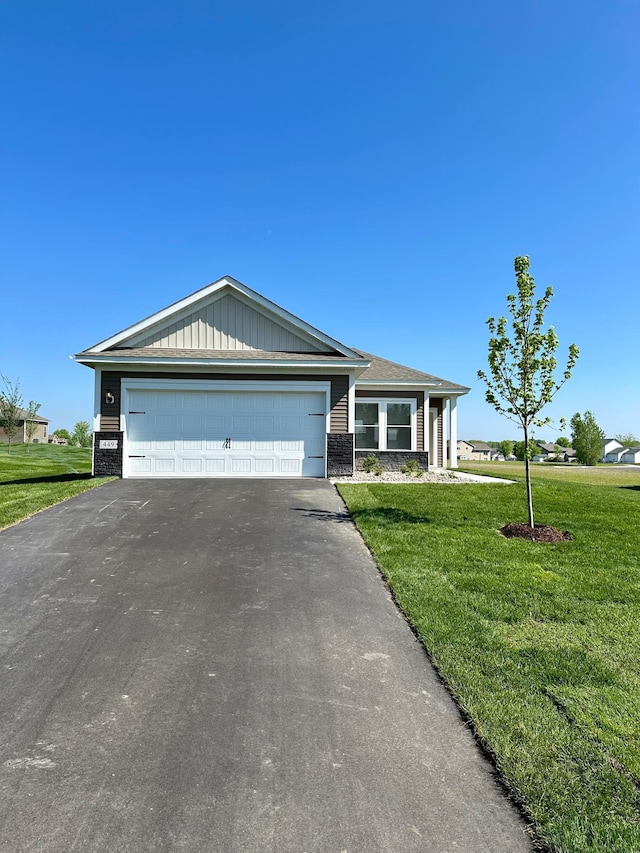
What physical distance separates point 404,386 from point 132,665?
1478cm

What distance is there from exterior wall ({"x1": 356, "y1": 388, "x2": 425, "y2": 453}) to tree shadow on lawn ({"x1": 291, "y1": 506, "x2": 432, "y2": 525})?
855 cm

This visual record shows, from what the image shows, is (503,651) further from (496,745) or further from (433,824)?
(433,824)

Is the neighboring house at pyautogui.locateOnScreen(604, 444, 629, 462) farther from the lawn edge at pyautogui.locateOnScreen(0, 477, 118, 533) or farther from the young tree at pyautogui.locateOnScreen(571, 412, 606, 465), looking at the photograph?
the lawn edge at pyautogui.locateOnScreen(0, 477, 118, 533)

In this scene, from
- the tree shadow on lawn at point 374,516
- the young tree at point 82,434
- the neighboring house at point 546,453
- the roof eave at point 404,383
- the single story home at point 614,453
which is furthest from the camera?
the single story home at point 614,453

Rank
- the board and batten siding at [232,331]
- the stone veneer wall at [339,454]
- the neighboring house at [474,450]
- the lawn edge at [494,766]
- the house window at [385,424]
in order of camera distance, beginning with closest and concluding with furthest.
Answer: the lawn edge at [494,766] < the stone veneer wall at [339,454] < the board and batten siding at [232,331] < the house window at [385,424] < the neighboring house at [474,450]

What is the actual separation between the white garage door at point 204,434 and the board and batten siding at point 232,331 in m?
1.62

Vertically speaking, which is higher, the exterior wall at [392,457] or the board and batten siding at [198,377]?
the board and batten siding at [198,377]

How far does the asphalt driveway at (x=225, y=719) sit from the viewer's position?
2.38 meters

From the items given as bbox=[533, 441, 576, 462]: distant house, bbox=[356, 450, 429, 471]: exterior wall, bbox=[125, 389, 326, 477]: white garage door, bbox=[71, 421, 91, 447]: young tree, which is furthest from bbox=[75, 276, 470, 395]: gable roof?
bbox=[71, 421, 91, 447]: young tree

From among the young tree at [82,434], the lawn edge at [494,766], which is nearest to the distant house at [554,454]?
the lawn edge at [494,766]

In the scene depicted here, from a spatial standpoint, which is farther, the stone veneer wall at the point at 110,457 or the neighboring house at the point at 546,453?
the stone veneer wall at the point at 110,457

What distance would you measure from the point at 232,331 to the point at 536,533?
991 centimetres

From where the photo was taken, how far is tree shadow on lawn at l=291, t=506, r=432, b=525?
854 centimetres

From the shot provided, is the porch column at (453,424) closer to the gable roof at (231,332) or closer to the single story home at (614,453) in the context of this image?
the gable roof at (231,332)
